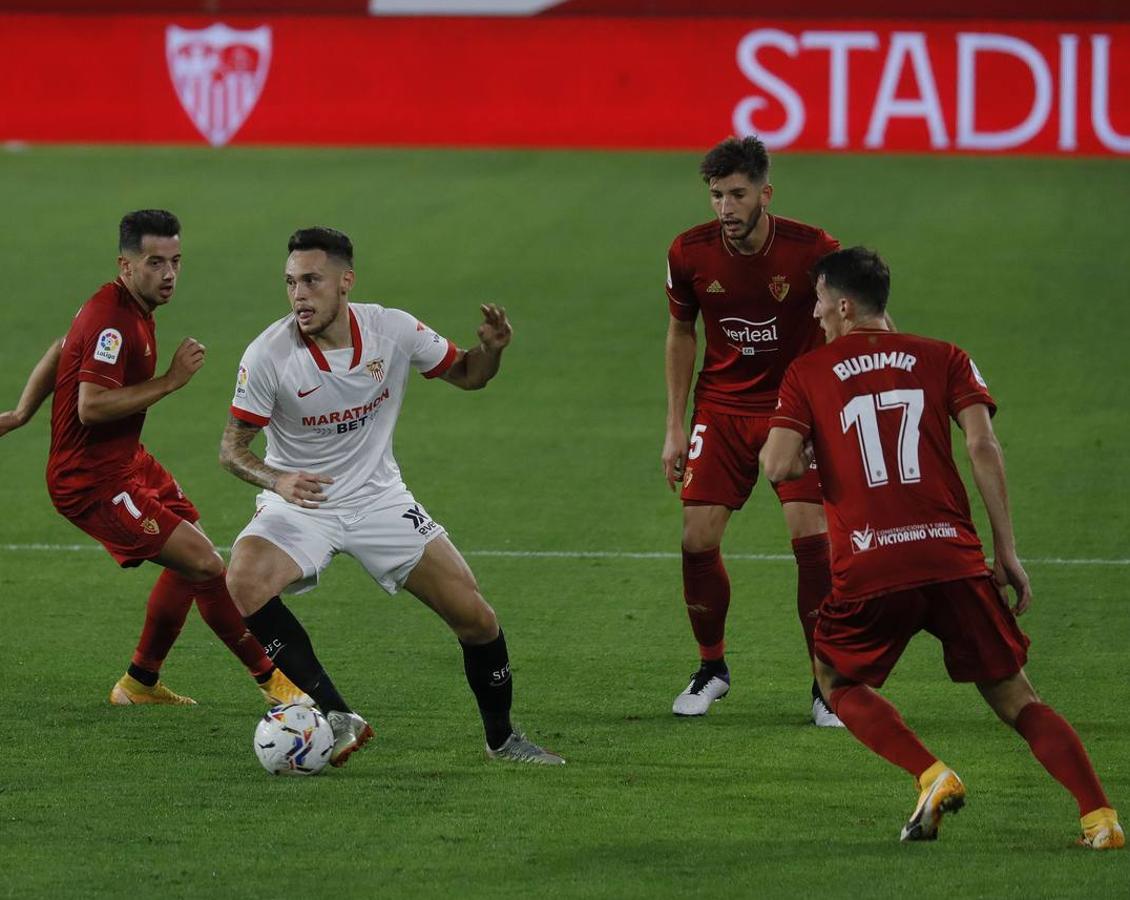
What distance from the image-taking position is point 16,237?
20.9 m

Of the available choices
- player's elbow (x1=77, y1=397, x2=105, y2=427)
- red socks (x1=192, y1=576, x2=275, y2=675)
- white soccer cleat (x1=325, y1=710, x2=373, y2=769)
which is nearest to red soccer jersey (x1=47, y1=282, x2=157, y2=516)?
player's elbow (x1=77, y1=397, x2=105, y2=427)

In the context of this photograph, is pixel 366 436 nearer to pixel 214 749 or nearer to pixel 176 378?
pixel 176 378

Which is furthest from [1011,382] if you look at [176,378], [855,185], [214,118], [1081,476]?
[214,118]

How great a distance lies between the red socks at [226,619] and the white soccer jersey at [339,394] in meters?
0.79

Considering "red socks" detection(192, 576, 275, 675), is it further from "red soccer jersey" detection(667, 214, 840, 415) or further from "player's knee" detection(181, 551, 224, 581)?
"red soccer jersey" detection(667, 214, 840, 415)

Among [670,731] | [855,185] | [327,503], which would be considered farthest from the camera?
[855,185]

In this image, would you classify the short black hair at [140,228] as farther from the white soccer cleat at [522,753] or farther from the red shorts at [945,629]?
the red shorts at [945,629]

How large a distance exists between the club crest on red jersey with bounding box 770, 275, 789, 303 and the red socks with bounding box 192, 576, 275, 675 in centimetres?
250

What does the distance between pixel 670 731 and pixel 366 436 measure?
1657 millimetres

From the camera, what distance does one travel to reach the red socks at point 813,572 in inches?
314

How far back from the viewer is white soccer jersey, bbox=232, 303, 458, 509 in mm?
7047

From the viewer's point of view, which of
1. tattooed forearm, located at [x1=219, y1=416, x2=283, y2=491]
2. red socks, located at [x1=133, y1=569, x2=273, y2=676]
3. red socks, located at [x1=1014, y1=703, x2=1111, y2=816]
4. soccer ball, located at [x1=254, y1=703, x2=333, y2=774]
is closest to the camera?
red socks, located at [x1=1014, y1=703, x2=1111, y2=816]

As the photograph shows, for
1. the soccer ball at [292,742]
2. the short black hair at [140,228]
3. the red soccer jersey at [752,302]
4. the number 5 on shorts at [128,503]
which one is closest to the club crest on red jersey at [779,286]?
the red soccer jersey at [752,302]

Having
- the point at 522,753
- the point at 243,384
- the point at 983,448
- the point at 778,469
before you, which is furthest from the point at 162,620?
the point at 983,448
